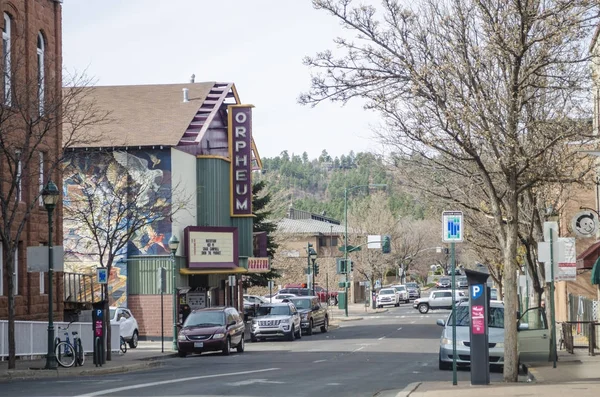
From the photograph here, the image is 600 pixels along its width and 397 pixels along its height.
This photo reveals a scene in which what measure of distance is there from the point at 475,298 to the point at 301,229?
91365 mm

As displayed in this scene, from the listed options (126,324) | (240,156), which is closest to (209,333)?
(126,324)

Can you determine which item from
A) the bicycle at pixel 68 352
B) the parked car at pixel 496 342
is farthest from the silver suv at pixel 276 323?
the parked car at pixel 496 342

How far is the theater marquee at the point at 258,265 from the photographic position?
5290cm

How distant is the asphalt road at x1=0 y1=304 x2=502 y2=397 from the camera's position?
723 inches

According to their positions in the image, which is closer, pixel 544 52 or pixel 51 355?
pixel 544 52

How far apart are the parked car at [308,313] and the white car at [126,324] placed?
1034 centimetres

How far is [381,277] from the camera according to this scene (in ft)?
343

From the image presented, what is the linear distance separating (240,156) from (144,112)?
18.4 feet

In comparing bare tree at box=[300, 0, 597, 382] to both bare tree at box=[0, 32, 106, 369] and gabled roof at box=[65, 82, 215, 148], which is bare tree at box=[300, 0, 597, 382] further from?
gabled roof at box=[65, 82, 215, 148]

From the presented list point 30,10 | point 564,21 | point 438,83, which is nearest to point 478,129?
point 438,83

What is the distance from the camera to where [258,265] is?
53750 mm

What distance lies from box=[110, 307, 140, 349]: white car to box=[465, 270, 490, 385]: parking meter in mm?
21534

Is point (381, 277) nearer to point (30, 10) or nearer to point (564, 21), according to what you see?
point (30, 10)

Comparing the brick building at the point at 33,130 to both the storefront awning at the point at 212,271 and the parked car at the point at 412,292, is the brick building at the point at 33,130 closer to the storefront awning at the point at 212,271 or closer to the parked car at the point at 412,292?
the storefront awning at the point at 212,271
